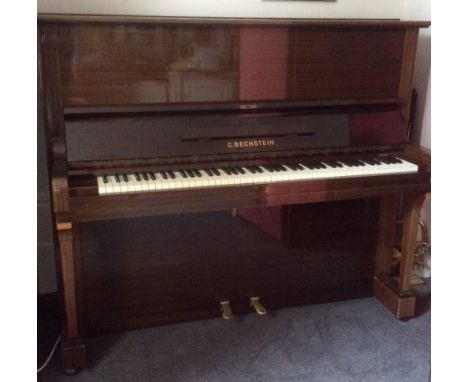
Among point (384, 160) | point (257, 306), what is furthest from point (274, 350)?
point (384, 160)

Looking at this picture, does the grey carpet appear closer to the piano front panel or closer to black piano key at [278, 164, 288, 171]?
black piano key at [278, 164, 288, 171]

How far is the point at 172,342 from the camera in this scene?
2.04 metres

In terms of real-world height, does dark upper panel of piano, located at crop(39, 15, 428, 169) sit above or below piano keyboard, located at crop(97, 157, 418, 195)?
above

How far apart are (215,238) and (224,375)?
53 centimetres

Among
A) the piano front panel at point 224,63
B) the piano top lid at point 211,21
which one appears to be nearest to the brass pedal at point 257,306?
the piano front panel at point 224,63

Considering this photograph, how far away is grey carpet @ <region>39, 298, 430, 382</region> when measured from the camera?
186 cm

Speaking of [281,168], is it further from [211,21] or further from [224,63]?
[211,21]

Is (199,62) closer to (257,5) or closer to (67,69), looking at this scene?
(67,69)

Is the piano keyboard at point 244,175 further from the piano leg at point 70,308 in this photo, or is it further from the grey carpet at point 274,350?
the grey carpet at point 274,350

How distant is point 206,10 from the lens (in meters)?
2.19

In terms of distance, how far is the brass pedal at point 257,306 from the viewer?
2133 millimetres

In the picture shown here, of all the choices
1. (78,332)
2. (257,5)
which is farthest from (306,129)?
(78,332)

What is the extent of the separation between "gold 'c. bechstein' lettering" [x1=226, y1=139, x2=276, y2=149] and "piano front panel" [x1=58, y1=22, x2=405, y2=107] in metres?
0.16

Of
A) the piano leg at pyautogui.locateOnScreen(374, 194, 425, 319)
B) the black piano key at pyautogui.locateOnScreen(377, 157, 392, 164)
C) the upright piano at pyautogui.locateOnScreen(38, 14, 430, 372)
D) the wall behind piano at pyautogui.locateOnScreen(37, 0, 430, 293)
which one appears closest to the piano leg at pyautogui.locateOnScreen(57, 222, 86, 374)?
the upright piano at pyautogui.locateOnScreen(38, 14, 430, 372)
